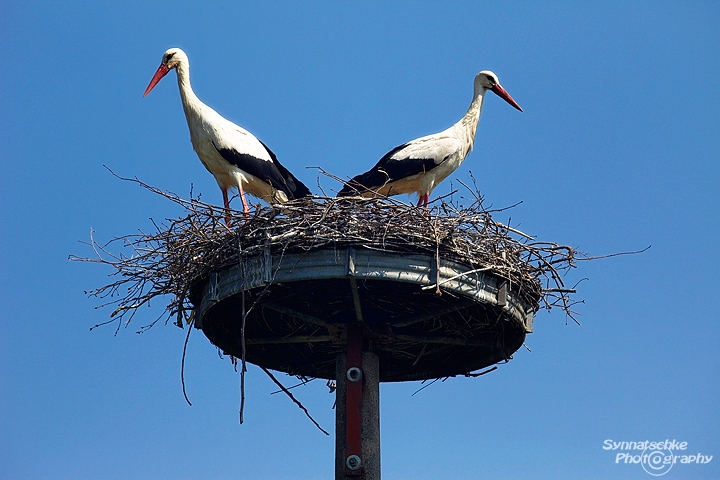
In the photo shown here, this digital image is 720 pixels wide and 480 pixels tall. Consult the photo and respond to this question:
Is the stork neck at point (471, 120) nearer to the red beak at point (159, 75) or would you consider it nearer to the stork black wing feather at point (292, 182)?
the stork black wing feather at point (292, 182)

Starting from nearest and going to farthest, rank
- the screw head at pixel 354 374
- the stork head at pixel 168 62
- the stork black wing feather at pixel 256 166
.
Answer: the screw head at pixel 354 374, the stork black wing feather at pixel 256 166, the stork head at pixel 168 62

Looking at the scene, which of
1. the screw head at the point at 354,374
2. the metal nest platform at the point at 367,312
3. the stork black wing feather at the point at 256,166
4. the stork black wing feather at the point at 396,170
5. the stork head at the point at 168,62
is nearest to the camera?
the metal nest platform at the point at 367,312

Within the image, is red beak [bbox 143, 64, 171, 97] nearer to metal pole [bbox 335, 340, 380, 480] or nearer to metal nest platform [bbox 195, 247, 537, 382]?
metal nest platform [bbox 195, 247, 537, 382]

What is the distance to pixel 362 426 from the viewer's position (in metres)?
10.3

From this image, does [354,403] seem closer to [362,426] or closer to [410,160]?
[362,426]

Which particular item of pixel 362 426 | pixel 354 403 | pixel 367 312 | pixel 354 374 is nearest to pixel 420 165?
pixel 367 312

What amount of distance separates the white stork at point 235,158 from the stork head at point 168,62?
543mm

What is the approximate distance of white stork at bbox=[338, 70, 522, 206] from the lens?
12242 mm

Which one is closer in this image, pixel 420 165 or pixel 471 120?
pixel 420 165

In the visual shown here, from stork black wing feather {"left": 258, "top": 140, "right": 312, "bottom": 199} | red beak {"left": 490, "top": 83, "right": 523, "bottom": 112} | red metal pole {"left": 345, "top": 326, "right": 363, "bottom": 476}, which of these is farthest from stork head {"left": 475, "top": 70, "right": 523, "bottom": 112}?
red metal pole {"left": 345, "top": 326, "right": 363, "bottom": 476}

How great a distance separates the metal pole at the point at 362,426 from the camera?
33.2ft

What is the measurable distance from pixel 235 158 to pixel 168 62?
1.68m

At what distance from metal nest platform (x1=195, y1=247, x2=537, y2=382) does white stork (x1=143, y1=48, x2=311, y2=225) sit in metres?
1.54

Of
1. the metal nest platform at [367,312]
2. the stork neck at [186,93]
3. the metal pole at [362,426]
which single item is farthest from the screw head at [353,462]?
the stork neck at [186,93]
